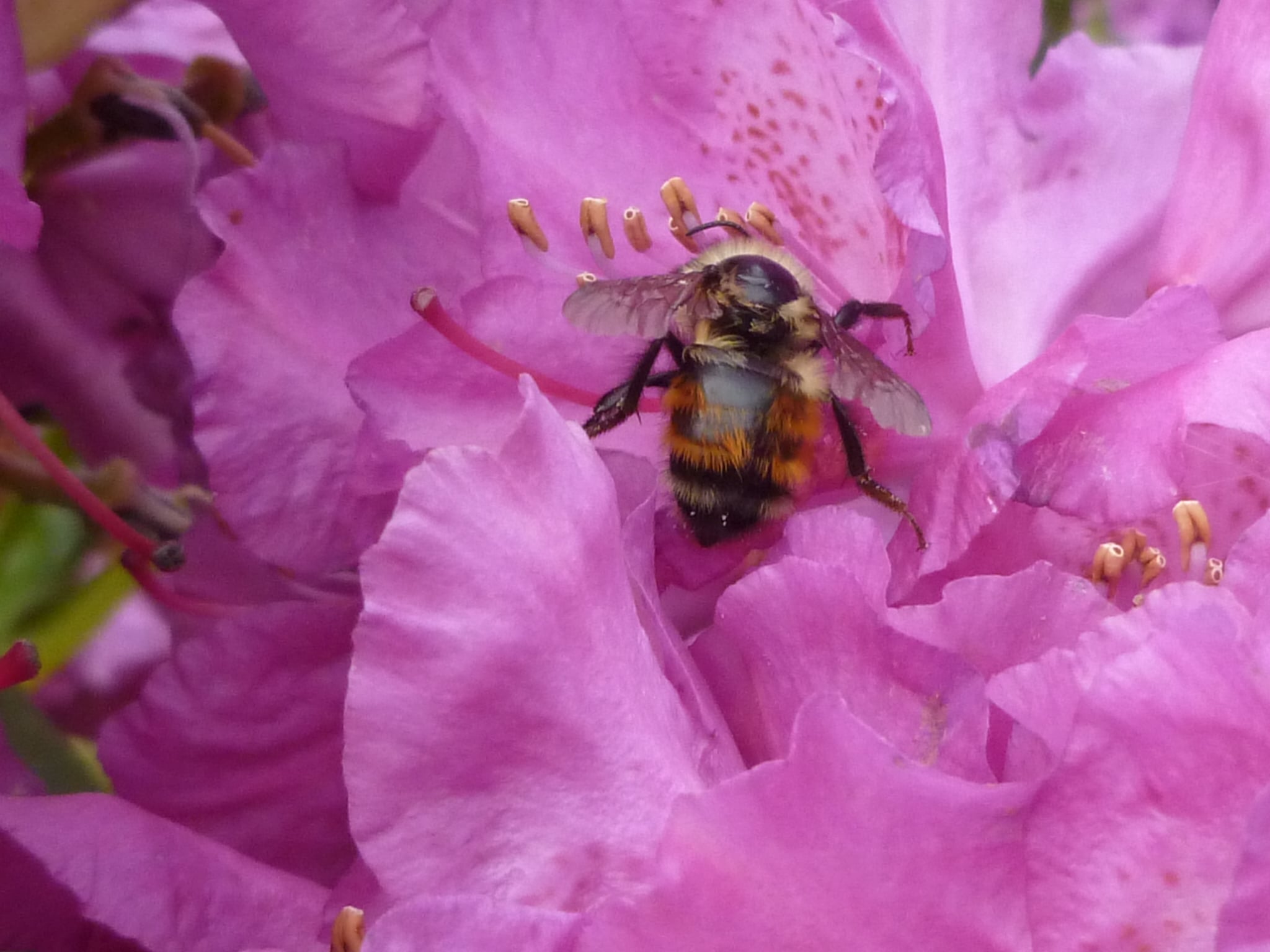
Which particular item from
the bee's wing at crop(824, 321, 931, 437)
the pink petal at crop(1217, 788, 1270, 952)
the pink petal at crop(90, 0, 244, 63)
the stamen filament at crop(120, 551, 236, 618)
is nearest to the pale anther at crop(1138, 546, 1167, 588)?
the bee's wing at crop(824, 321, 931, 437)

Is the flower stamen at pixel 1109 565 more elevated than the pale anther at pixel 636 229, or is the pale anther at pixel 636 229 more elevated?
the pale anther at pixel 636 229

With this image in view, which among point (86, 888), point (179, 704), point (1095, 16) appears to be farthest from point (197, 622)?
point (1095, 16)

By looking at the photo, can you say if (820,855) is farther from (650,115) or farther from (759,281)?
(650,115)

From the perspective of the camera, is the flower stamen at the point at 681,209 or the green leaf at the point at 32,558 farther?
the green leaf at the point at 32,558

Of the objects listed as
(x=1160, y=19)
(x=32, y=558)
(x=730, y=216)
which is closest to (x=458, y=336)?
(x=730, y=216)

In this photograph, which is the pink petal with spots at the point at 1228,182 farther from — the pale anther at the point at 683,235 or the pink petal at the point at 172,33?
the pink petal at the point at 172,33

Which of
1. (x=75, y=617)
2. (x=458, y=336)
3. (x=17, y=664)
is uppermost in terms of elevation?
(x=458, y=336)

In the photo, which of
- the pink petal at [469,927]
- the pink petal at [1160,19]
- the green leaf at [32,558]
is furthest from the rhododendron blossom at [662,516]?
the pink petal at [1160,19]
